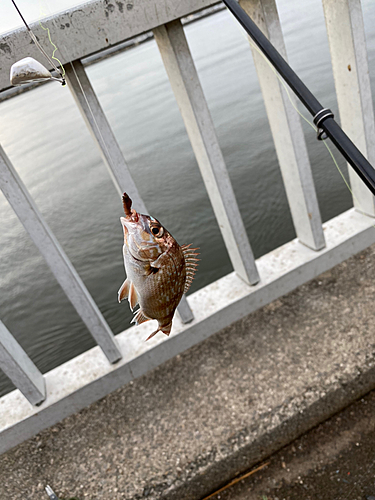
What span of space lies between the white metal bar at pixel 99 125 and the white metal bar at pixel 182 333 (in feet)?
3.04

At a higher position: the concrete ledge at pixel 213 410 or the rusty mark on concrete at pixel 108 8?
the rusty mark on concrete at pixel 108 8

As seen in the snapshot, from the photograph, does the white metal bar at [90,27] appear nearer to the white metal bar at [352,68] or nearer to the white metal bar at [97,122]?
the white metal bar at [97,122]

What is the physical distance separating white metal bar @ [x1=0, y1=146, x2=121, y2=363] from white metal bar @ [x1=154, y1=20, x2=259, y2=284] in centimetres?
96

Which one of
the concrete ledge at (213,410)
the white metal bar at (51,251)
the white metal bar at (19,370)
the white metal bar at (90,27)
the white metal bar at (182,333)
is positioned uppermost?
the white metal bar at (90,27)

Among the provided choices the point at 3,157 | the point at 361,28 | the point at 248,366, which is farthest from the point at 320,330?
the point at 3,157

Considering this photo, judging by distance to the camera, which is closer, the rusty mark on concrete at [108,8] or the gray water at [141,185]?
the rusty mark on concrete at [108,8]

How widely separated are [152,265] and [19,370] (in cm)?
172

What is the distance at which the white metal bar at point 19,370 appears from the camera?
2217 mm

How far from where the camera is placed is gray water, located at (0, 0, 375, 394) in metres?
3.81

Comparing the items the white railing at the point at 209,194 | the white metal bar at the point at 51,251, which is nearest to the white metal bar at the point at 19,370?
the white railing at the point at 209,194

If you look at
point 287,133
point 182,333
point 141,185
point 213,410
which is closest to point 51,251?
point 182,333

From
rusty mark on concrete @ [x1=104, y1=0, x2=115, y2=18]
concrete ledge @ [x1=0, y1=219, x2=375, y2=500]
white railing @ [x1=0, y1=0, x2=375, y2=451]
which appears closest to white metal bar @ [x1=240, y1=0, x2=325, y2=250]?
white railing @ [x1=0, y1=0, x2=375, y2=451]

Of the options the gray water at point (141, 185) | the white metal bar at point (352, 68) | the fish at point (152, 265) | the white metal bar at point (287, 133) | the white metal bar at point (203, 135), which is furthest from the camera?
the gray water at point (141, 185)

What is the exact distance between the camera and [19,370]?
2285 millimetres
